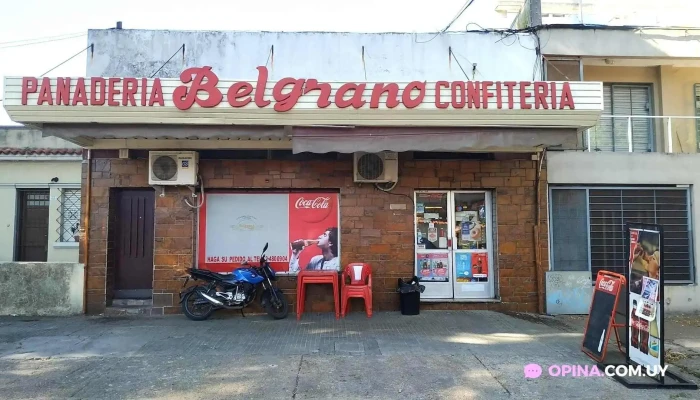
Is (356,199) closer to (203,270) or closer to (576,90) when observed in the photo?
(203,270)

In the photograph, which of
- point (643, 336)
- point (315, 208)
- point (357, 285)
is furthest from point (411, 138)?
point (643, 336)

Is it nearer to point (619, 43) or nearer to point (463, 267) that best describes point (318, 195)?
point (463, 267)

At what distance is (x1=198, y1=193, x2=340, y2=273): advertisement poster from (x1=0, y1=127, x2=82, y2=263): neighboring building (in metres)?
3.73

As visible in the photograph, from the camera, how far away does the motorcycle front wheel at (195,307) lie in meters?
8.29

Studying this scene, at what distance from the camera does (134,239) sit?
30.3 feet

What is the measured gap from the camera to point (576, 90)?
7.59 meters

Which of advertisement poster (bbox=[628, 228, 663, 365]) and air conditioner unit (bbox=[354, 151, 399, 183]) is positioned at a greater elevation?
air conditioner unit (bbox=[354, 151, 399, 183])

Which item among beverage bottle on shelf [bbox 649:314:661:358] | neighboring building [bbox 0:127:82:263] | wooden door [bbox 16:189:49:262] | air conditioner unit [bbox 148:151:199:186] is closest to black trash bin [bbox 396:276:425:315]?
beverage bottle on shelf [bbox 649:314:661:358]

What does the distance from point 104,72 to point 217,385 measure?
6.64 meters

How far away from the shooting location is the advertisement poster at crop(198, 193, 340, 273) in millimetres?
9047

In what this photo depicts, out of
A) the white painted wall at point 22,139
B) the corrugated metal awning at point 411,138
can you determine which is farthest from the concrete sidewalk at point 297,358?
the white painted wall at point 22,139

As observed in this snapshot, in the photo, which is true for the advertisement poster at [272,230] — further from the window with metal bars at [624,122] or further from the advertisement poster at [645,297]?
the window with metal bars at [624,122]

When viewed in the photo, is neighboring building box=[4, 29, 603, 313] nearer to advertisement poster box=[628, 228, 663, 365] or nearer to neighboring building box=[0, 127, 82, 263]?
neighboring building box=[0, 127, 82, 263]

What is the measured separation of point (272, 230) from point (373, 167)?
90.3 inches
